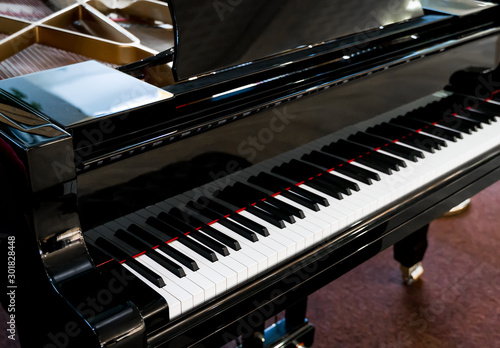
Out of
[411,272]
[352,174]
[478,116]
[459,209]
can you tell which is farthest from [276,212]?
[459,209]

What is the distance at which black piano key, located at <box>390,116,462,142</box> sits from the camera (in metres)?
2.19

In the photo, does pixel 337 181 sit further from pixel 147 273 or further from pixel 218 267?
pixel 147 273

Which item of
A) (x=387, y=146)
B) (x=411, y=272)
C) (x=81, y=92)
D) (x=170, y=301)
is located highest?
(x=81, y=92)

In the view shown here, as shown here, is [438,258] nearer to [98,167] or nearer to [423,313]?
[423,313]

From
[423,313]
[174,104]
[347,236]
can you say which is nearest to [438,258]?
[423,313]

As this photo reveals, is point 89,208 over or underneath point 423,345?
over

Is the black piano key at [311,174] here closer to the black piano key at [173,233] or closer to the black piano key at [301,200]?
the black piano key at [301,200]

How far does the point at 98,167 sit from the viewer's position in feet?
4.50

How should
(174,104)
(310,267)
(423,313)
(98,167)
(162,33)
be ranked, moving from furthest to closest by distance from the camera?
(423,313) → (162,33) → (310,267) → (174,104) → (98,167)

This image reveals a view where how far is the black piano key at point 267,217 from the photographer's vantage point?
1.64 metres

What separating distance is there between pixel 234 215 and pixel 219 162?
0.54ft

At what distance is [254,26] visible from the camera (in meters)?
1.72

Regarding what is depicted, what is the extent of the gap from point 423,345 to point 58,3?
211cm

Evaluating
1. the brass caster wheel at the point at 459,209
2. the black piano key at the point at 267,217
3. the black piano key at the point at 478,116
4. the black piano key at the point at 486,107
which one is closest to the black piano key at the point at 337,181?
the black piano key at the point at 267,217
